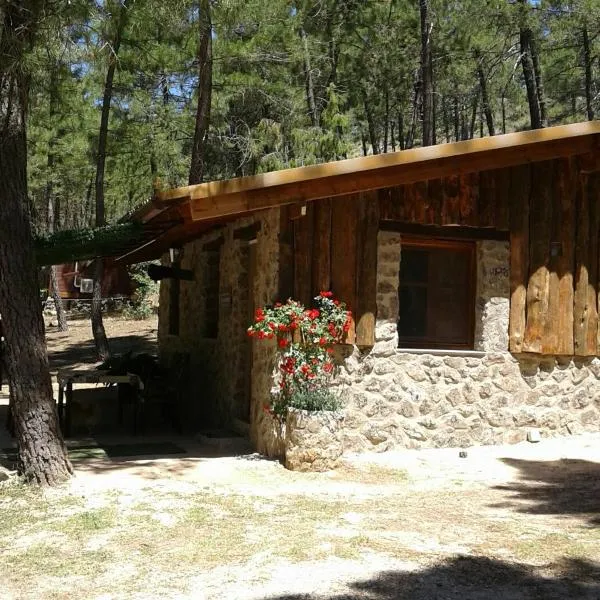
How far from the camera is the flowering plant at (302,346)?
294 inches

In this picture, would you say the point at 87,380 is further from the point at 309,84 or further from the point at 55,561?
the point at 309,84

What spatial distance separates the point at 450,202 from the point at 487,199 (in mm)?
503

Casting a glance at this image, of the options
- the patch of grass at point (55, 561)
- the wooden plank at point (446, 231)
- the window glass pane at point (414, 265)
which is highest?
the wooden plank at point (446, 231)

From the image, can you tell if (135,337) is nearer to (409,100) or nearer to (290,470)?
(409,100)

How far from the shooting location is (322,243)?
26.3ft

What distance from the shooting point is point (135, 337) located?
69.2ft

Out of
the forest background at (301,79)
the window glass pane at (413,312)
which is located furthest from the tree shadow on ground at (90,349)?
the window glass pane at (413,312)

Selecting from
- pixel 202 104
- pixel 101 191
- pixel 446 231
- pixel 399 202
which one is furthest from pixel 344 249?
pixel 101 191

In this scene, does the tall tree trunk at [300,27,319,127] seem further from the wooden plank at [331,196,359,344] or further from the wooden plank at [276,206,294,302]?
the wooden plank at [276,206,294,302]

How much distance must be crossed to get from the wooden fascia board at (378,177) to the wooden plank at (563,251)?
13.3 inches

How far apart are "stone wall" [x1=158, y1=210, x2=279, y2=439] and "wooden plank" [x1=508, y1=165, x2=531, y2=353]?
2.90 m

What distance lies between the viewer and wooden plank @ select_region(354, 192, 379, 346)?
801 centimetres

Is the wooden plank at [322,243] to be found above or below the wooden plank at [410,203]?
below

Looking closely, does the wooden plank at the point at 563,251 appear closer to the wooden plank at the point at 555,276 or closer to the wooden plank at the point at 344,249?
the wooden plank at the point at 555,276
